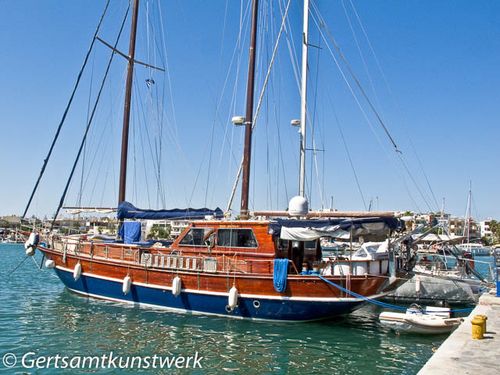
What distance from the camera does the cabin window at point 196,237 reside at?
17.0m

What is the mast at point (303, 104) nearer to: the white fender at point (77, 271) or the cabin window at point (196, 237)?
the cabin window at point (196, 237)

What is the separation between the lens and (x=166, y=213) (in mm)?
19062

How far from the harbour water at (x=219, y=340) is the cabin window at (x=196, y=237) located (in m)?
2.65

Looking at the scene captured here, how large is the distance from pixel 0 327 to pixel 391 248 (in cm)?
1254

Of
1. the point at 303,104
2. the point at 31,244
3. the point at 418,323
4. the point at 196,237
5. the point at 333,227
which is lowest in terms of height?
the point at 418,323

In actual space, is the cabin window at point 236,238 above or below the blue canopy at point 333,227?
below

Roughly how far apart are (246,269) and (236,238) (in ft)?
4.21

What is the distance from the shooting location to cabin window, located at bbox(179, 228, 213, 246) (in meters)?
17.0

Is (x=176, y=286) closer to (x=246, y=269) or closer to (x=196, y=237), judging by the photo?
(x=196, y=237)

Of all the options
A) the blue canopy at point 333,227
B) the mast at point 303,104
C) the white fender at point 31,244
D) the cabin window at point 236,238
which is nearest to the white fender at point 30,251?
the white fender at point 31,244

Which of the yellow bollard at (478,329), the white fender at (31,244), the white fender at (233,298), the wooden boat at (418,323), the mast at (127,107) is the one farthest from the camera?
the mast at (127,107)

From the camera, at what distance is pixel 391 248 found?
49.4 ft

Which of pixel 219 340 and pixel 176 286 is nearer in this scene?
pixel 219 340

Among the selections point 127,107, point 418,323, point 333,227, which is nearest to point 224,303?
point 333,227
